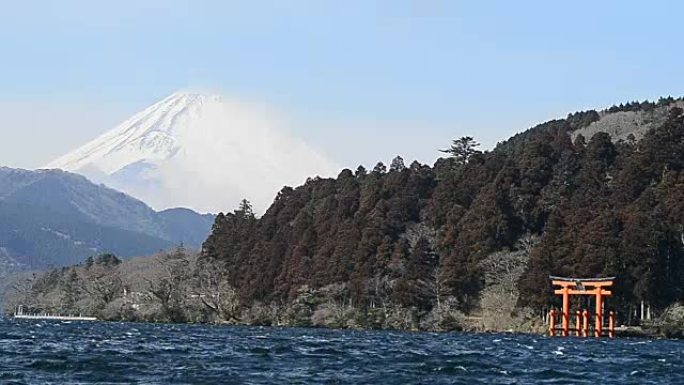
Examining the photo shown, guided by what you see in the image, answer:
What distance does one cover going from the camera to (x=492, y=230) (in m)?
99.5

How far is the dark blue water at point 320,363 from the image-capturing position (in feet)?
120

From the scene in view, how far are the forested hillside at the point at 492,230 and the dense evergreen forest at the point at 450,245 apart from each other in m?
0.13

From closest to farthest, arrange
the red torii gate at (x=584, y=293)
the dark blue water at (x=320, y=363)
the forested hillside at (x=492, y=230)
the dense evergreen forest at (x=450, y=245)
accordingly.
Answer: the dark blue water at (x=320, y=363)
the red torii gate at (x=584, y=293)
the forested hillside at (x=492, y=230)
the dense evergreen forest at (x=450, y=245)

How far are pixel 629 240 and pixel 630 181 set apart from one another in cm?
1380

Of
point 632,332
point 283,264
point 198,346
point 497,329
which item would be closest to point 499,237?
point 497,329

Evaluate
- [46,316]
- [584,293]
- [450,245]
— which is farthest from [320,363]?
[46,316]

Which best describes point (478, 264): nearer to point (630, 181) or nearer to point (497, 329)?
point (497, 329)

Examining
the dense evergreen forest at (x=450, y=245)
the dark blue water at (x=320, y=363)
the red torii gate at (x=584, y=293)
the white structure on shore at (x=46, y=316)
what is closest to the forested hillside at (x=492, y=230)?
the dense evergreen forest at (x=450, y=245)

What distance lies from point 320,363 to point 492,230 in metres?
57.7

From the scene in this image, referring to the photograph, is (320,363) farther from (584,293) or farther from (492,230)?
(492,230)

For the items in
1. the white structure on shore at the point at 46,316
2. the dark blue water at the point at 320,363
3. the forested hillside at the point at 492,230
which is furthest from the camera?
the white structure on shore at the point at 46,316

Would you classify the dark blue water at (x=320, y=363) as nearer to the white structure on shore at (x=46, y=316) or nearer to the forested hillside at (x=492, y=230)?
the forested hillside at (x=492, y=230)

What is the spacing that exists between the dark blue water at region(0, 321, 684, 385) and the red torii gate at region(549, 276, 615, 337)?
2234cm

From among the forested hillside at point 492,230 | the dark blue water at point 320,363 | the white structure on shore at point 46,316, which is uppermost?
the forested hillside at point 492,230
